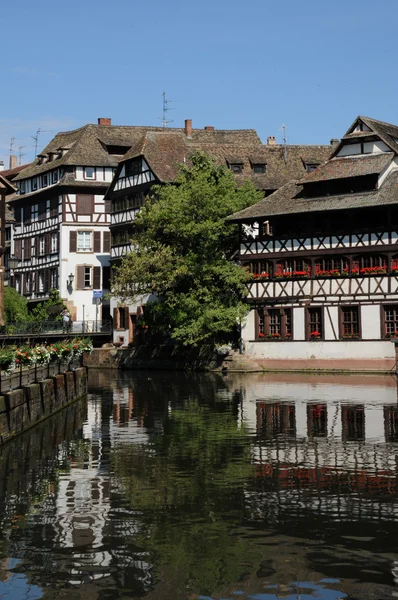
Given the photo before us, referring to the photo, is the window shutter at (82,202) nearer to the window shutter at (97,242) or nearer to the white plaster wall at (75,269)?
the white plaster wall at (75,269)

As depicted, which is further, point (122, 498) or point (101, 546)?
point (122, 498)

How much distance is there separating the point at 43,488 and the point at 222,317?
123ft

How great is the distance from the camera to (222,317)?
5388 centimetres

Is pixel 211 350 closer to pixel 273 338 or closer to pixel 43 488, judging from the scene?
pixel 273 338

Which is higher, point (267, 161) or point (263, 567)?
point (267, 161)

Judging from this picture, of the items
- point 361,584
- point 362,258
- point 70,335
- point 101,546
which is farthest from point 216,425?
point 70,335

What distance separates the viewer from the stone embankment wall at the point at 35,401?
21844mm

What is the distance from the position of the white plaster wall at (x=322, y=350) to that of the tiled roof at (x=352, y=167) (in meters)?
9.36

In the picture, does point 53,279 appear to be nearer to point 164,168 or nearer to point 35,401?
point 164,168

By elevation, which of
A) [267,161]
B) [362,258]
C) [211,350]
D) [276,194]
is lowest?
[211,350]

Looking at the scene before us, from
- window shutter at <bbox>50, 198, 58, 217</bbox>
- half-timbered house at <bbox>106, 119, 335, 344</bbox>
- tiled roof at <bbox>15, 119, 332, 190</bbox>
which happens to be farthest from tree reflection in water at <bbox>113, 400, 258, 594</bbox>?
window shutter at <bbox>50, 198, 58, 217</bbox>

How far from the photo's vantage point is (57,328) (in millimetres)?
64625

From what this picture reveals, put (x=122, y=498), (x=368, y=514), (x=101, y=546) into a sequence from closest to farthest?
(x=101, y=546), (x=368, y=514), (x=122, y=498)

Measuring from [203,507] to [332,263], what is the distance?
39080 millimetres
